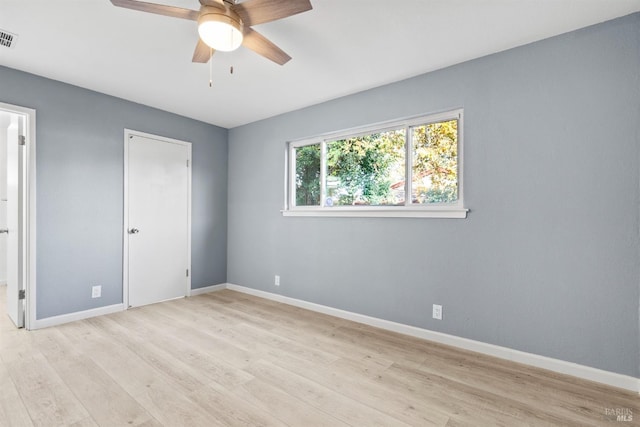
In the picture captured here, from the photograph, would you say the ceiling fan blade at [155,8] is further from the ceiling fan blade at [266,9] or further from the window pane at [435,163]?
the window pane at [435,163]

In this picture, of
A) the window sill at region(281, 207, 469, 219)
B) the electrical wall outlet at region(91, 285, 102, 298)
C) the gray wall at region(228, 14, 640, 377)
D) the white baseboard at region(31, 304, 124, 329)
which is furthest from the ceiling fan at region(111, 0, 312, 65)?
the white baseboard at region(31, 304, 124, 329)

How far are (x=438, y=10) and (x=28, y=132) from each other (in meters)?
3.69

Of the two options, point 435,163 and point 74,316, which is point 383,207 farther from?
point 74,316

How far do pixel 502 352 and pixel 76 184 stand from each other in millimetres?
4300

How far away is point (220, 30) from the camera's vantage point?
5.71 feet

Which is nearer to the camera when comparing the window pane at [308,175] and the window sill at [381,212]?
the window sill at [381,212]

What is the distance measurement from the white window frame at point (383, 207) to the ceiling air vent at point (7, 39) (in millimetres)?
2607

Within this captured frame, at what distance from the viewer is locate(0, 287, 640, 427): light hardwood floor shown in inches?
68.0

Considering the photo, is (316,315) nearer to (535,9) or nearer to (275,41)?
(275,41)

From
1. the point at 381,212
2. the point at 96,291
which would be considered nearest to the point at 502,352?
the point at 381,212

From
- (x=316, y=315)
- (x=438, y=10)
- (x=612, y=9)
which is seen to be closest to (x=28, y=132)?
(x=316, y=315)

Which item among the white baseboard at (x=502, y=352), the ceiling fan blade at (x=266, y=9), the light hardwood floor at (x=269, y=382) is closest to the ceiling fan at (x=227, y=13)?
the ceiling fan blade at (x=266, y=9)

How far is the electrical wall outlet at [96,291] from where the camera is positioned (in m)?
3.32

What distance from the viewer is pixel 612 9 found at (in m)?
1.96
